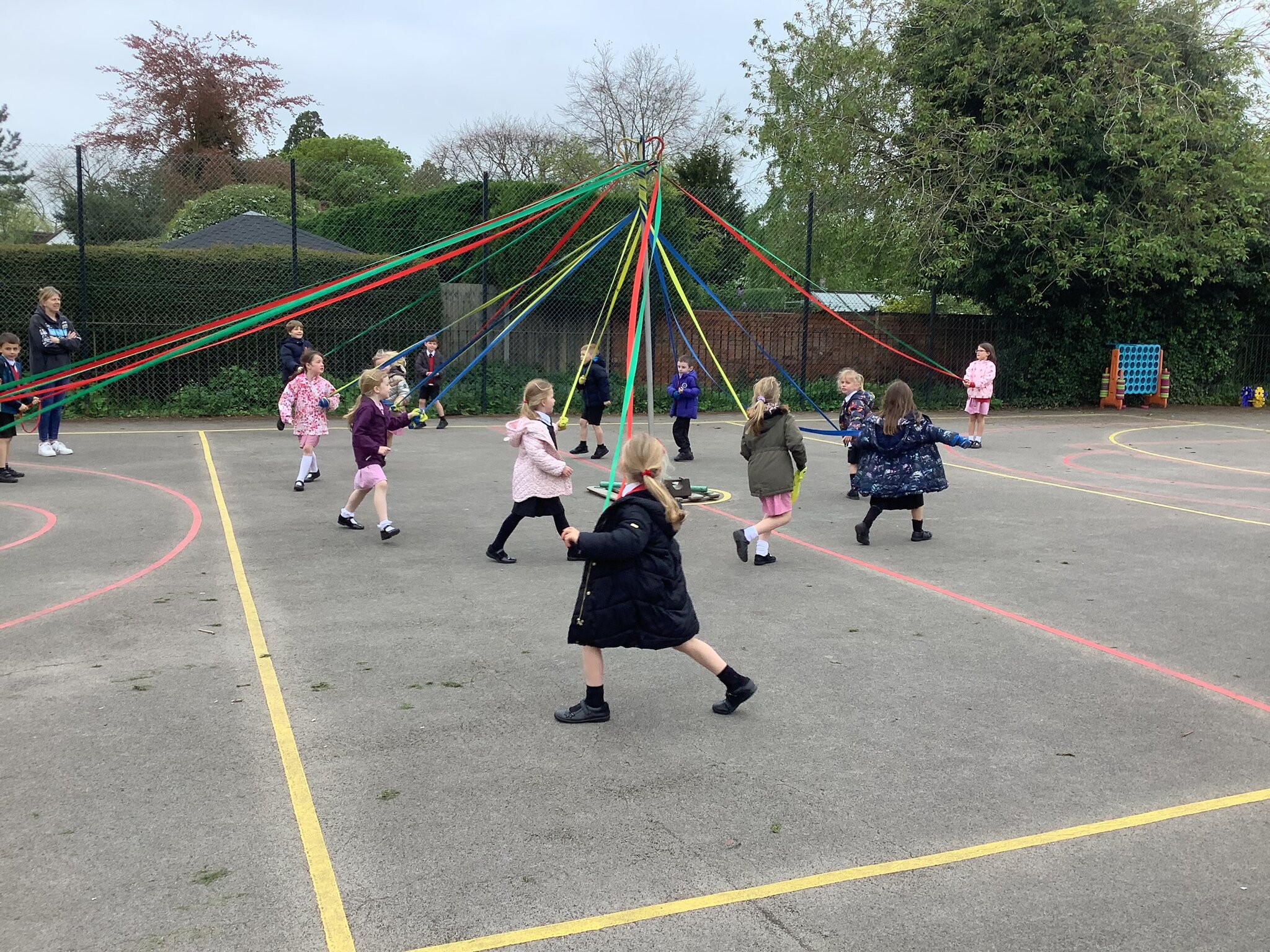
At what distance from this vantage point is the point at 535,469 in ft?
25.7

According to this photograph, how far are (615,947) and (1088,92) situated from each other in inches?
782

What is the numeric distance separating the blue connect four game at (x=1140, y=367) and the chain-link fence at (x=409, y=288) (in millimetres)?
2205

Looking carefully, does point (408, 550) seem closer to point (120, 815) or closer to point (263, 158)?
point (120, 815)

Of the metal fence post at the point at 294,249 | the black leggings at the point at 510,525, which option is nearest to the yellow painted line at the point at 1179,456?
the black leggings at the point at 510,525

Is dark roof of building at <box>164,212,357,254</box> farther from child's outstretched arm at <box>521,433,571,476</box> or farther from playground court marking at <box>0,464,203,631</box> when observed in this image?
child's outstretched arm at <box>521,433,571,476</box>

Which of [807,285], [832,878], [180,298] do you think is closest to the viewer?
[832,878]

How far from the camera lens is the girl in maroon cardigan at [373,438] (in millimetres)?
8430

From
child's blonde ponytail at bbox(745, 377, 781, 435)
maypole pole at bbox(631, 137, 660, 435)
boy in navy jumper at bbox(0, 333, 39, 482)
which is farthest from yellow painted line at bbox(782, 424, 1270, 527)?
boy in navy jumper at bbox(0, 333, 39, 482)

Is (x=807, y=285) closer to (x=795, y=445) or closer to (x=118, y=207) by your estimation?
(x=118, y=207)

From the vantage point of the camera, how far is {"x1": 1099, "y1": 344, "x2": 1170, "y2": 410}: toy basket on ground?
22125mm

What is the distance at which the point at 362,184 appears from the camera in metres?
37.4

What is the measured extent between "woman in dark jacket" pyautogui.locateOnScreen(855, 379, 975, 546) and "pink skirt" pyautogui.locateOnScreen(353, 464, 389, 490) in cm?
385

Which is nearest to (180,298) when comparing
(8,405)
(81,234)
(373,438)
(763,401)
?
(81,234)

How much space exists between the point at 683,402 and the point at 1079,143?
11.5m
